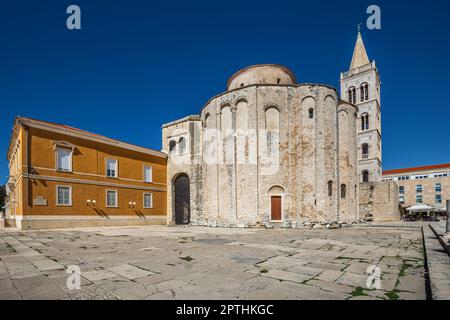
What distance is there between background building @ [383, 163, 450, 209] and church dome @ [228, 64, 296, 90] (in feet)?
143

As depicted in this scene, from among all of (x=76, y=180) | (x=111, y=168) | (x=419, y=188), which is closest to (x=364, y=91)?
(x=419, y=188)

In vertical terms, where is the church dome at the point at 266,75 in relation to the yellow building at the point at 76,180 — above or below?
above

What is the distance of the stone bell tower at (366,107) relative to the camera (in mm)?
39041

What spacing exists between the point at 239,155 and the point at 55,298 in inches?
702

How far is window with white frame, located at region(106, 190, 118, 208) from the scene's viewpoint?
20.7 meters

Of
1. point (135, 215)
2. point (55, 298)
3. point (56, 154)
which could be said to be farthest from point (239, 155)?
point (55, 298)

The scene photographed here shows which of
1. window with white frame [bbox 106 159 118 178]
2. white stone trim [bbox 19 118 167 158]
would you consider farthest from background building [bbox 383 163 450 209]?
window with white frame [bbox 106 159 118 178]

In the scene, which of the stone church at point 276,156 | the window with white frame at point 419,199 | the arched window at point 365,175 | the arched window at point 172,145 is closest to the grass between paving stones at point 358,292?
the stone church at point 276,156

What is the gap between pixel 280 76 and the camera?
2372cm

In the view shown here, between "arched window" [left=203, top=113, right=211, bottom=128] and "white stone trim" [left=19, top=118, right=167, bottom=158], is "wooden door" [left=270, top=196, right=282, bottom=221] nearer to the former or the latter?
"arched window" [left=203, top=113, right=211, bottom=128]

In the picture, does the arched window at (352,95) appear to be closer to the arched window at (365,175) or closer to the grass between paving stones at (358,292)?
the arched window at (365,175)

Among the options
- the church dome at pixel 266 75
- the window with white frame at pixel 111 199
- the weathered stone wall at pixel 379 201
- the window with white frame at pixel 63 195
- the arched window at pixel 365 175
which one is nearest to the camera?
the window with white frame at pixel 63 195

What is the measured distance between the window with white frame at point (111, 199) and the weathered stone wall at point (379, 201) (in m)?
25.5
